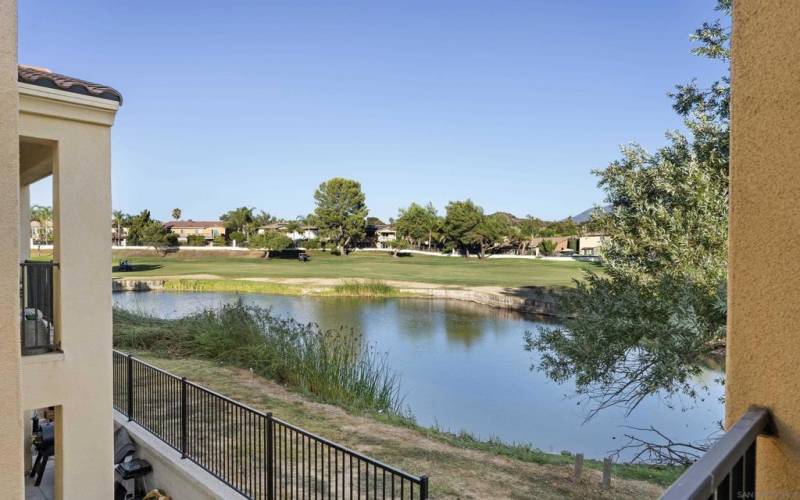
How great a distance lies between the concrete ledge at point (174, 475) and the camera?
4.99 m

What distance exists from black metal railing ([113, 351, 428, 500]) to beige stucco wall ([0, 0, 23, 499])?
215cm

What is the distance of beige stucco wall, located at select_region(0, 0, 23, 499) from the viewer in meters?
1.52

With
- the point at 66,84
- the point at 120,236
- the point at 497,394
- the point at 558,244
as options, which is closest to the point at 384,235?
the point at 558,244

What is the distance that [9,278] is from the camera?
5.04 ft

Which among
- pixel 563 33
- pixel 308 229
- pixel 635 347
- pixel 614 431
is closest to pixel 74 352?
pixel 635 347

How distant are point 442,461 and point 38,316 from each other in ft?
14.5

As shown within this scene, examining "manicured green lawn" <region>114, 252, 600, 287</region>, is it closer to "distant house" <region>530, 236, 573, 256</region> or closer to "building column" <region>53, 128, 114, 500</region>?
"distant house" <region>530, 236, 573, 256</region>

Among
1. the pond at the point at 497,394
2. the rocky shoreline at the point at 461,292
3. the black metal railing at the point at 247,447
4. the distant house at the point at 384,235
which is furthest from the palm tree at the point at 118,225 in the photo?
the black metal railing at the point at 247,447

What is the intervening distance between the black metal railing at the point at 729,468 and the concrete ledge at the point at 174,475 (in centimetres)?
436

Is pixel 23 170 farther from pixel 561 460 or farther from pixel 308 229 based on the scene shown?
pixel 308 229

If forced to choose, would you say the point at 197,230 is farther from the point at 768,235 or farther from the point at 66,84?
the point at 768,235

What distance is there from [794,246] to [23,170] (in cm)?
732

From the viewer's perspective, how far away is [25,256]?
6.58 m

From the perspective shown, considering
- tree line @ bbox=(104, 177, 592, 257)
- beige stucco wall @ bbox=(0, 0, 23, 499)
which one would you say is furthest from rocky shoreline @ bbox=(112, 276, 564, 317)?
tree line @ bbox=(104, 177, 592, 257)
